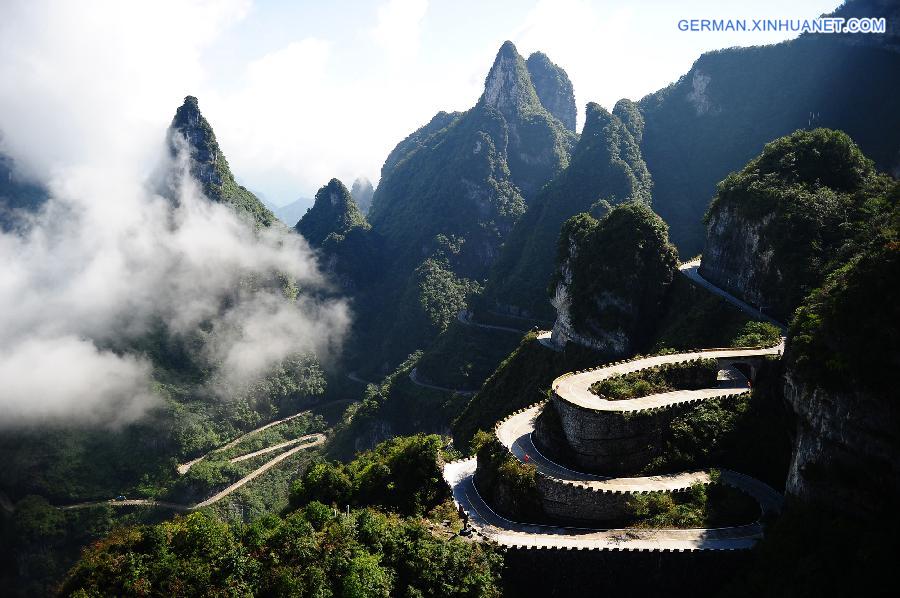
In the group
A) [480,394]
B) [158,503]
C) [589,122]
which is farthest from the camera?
[589,122]

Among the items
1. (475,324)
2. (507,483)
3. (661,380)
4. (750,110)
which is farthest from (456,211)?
(507,483)

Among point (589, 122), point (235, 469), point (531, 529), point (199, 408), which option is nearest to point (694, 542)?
point (531, 529)

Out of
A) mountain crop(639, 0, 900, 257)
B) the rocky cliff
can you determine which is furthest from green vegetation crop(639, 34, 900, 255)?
the rocky cliff

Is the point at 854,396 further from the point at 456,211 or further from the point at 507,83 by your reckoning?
the point at 507,83

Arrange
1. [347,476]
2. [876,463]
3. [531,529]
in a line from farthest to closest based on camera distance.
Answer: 1. [347,476]
2. [531,529]
3. [876,463]

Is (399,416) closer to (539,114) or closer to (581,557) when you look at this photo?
(581,557)

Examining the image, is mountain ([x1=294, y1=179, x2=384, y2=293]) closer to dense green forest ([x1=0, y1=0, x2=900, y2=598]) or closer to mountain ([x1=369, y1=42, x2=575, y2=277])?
dense green forest ([x1=0, y1=0, x2=900, y2=598])
